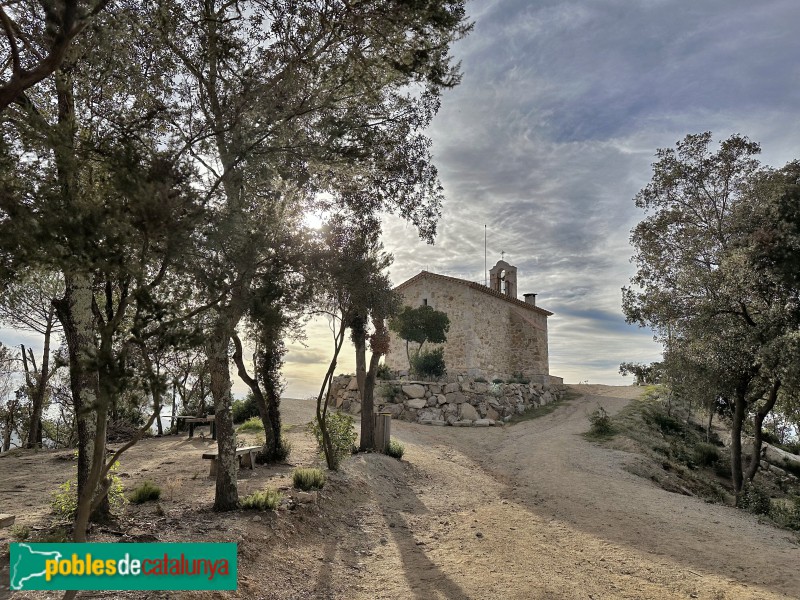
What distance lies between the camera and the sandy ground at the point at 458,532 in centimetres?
652

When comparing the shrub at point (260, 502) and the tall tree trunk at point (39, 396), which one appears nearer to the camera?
the shrub at point (260, 502)

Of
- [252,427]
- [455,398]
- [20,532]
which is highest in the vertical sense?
[455,398]

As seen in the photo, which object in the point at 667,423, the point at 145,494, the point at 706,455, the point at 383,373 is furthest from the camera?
the point at 383,373

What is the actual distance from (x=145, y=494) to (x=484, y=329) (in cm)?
2617

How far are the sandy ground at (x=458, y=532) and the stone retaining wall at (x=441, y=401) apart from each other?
8.46 metres

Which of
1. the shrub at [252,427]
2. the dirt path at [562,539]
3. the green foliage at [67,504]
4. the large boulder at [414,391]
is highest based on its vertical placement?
the large boulder at [414,391]

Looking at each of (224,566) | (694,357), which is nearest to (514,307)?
(694,357)

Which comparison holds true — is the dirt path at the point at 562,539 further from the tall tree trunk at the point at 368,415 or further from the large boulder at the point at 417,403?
the large boulder at the point at 417,403

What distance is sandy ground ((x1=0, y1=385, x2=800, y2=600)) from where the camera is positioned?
21.4ft

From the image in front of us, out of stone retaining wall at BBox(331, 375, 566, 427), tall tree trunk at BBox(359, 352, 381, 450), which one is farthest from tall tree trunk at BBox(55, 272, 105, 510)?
stone retaining wall at BBox(331, 375, 566, 427)

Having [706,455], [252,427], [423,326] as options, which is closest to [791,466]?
[706,455]

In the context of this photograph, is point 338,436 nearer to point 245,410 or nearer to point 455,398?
point 245,410

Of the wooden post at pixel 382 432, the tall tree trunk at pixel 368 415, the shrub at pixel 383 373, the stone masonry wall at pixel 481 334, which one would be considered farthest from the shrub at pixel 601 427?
the shrub at pixel 383 373

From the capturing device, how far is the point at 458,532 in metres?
9.09
